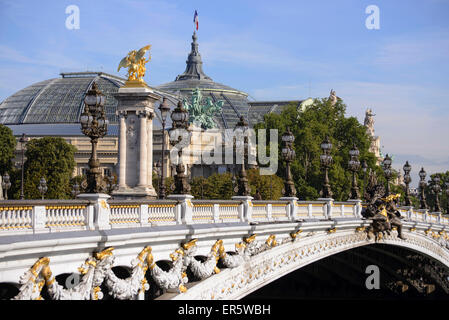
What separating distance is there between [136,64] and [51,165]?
134 feet

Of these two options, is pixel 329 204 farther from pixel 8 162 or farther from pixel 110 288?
pixel 8 162

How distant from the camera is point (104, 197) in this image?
62.1ft

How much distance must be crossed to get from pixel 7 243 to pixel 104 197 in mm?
4514

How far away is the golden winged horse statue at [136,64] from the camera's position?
4854 cm

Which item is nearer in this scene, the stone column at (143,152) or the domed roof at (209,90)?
the stone column at (143,152)

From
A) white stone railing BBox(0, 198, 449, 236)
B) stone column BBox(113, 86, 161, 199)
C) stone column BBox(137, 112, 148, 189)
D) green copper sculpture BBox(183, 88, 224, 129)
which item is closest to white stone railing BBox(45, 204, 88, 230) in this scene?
white stone railing BBox(0, 198, 449, 236)

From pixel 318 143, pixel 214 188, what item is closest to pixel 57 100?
pixel 318 143

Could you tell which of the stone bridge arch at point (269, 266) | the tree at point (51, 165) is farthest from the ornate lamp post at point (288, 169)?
the tree at point (51, 165)

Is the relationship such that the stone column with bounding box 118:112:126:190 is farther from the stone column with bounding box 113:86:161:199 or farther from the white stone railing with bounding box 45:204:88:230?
the white stone railing with bounding box 45:204:88:230

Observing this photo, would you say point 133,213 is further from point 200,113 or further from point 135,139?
point 200,113

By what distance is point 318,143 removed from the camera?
91.6m

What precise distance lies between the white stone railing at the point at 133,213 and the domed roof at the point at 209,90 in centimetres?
14162

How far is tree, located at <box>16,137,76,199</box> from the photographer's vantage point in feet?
272

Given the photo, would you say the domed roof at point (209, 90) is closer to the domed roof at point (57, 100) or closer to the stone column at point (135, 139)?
the domed roof at point (57, 100)
